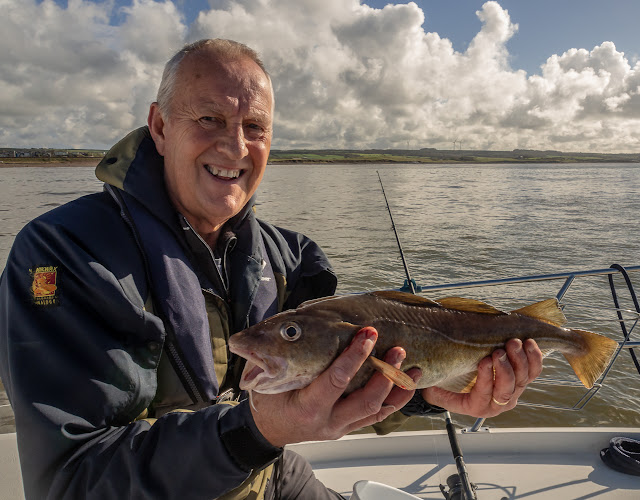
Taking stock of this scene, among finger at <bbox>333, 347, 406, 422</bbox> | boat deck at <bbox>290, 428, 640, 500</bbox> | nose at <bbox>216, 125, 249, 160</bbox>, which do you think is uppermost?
nose at <bbox>216, 125, 249, 160</bbox>

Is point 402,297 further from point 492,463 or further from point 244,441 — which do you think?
point 492,463

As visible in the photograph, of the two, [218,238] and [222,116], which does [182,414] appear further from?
[222,116]

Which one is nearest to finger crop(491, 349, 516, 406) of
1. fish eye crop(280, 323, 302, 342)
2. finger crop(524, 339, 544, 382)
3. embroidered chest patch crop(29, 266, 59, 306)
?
finger crop(524, 339, 544, 382)

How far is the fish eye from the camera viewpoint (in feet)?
6.85

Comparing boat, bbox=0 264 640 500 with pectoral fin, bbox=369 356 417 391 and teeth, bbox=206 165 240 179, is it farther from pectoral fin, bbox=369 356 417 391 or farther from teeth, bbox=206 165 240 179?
teeth, bbox=206 165 240 179

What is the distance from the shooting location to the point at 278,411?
6.37ft

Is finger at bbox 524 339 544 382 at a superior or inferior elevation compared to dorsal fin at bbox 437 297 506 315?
inferior

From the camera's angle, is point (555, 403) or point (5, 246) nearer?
point (555, 403)

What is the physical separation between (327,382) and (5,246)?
68.8 feet

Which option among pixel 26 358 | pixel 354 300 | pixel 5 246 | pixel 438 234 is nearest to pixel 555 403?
pixel 354 300

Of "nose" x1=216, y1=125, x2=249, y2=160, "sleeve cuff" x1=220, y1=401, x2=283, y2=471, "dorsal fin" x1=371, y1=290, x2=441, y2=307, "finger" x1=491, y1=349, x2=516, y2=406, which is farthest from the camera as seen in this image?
"nose" x1=216, y1=125, x2=249, y2=160

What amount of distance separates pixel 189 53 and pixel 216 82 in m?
0.25

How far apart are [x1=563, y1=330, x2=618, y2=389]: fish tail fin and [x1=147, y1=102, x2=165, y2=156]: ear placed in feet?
9.41

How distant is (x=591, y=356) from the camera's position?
9.57 ft
